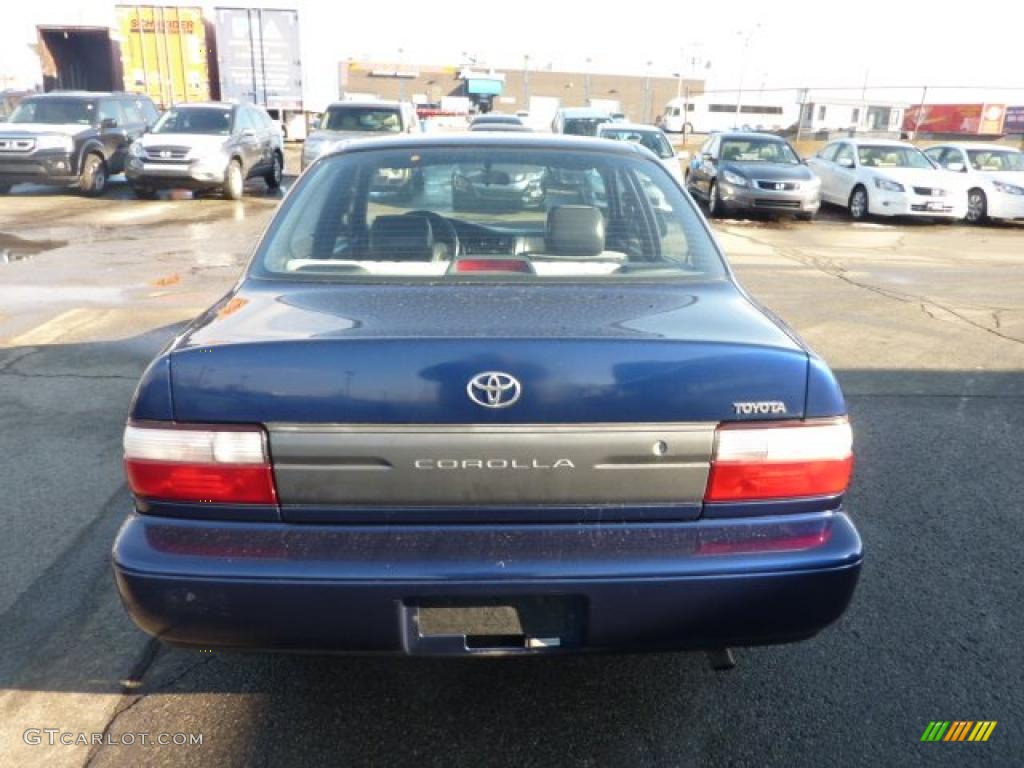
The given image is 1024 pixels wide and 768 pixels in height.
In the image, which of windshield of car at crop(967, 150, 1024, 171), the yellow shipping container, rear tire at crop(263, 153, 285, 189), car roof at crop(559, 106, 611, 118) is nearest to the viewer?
windshield of car at crop(967, 150, 1024, 171)

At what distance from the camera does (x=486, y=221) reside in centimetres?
316

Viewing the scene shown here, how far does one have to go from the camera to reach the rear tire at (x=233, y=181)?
52.3 ft

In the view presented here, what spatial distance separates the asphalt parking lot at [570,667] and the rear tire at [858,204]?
11366mm

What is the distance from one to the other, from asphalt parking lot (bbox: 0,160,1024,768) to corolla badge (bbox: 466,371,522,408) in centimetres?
72

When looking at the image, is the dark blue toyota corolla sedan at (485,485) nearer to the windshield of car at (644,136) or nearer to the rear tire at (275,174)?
the windshield of car at (644,136)

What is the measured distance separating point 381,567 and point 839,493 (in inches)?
47.2

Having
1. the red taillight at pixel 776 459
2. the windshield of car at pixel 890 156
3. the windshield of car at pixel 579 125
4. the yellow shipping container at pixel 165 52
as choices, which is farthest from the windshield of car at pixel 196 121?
the red taillight at pixel 776 459

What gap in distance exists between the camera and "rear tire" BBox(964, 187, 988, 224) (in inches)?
636

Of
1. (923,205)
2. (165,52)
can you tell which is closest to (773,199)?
(923,205)

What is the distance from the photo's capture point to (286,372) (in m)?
1.98

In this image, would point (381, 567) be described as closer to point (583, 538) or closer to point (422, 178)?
point (583, 538)

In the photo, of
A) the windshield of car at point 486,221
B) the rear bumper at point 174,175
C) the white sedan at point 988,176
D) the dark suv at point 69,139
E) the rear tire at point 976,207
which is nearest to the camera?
the windshield of car at point 486,221

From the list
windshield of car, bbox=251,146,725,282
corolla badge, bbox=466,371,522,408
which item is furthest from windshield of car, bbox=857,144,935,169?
corolla badge, bbox=466,371,522,408

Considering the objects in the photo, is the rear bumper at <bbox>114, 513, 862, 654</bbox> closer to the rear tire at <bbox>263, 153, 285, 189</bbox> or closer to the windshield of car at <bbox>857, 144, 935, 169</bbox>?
the windshield of car at <bbox>857, 144, 935, 169</bbox>
